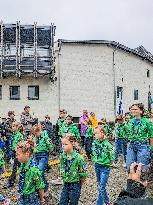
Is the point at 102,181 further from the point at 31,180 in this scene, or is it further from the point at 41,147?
the point at 41,147

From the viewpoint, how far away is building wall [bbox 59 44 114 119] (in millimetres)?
27781

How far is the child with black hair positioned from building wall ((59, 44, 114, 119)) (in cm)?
1914

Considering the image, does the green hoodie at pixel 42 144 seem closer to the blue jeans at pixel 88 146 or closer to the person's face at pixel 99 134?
the person's face at pixel 99 134

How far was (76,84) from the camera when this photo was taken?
2802 centimetres

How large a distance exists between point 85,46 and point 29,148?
21.2m

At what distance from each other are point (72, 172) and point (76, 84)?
19729 mm

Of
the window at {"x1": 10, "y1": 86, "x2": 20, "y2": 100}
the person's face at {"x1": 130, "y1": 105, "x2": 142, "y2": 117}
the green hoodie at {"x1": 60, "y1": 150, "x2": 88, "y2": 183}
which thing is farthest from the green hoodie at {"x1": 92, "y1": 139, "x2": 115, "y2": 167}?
the window at {"x1": 10, "y1": 86, "x2": 20, "y2": 100}

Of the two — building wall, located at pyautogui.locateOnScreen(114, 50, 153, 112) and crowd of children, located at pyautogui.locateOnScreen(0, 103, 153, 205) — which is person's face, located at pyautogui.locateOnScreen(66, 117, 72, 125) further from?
building wall, located at pyautogui.locateOnScreen(114, 50, 153, 112)

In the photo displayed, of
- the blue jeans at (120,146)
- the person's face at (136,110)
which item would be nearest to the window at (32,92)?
the blue jeans at (120,146)

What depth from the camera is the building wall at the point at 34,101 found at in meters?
27.0

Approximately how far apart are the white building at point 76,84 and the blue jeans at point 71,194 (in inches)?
739

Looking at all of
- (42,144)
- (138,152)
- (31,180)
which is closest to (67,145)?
(31,180)

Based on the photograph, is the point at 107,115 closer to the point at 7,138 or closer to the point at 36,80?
the point at 36,80

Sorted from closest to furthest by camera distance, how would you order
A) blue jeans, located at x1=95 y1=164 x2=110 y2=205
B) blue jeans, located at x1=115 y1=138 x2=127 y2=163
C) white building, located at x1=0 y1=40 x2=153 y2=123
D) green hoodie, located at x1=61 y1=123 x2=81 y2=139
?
blue jeans, located at x1=95 y1=164 x2=110 y2=205 < green hoodie, located at x1=61 y1=123 x2=81 y2=139 < blue jeans, located at x1=115 y1=138 x2=127 y2=163 < white building, located at x1=0 y1=40 x2=153 y2=123
